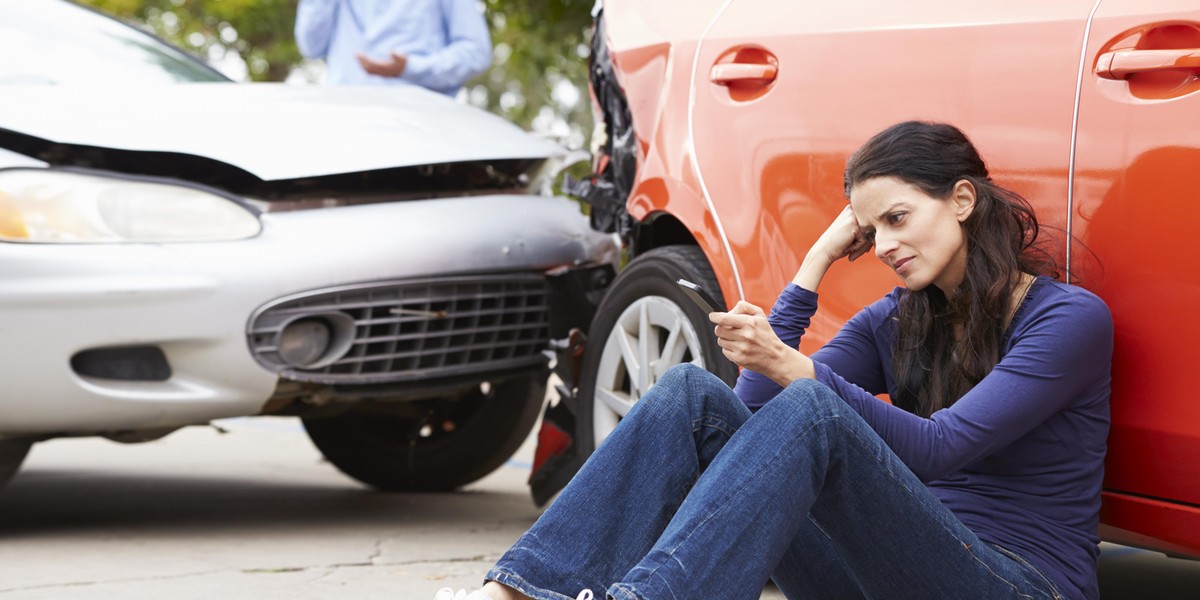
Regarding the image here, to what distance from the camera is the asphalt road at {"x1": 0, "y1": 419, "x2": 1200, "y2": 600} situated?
11.3 ft

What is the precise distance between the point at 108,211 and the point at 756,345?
206 centimetres

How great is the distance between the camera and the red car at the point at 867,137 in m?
2.38

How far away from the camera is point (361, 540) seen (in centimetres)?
412

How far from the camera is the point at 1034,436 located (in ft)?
8.04

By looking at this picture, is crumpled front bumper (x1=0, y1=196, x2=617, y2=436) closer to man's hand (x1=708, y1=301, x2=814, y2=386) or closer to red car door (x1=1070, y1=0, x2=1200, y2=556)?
man's hand (x1=708, y1=301, x2=814, y2=386)

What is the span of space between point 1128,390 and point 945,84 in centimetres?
64

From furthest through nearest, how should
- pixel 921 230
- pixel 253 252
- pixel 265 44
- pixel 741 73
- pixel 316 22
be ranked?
pixel 265 44
pixel 316 22
pixel 253 252
pixel 741 73
pixel 921 230

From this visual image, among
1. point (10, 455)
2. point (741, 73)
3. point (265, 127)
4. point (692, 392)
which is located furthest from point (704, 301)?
point (10, 455)

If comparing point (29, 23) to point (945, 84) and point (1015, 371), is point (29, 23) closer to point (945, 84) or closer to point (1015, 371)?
point (945, 84)

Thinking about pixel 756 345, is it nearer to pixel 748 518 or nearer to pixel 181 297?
pixel 748 518

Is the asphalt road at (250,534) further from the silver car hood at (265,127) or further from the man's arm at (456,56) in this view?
the man's arm at (456,56)

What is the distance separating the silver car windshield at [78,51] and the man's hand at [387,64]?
62 centimetres

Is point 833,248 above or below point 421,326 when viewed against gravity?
above

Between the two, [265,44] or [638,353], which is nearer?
[638,353]
